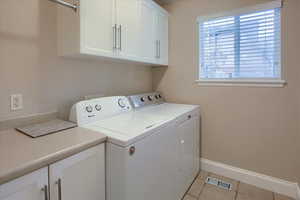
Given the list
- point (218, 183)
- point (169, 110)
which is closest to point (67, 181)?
point (169, 110)

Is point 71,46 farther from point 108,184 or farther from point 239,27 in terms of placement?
point 239,27

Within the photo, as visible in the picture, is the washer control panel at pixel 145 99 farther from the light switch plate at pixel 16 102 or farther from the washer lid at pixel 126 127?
the light switch plate at pixel 16 102

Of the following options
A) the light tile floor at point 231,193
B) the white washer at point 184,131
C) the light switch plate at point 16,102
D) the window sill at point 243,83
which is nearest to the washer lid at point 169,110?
the white washer at point 184,131

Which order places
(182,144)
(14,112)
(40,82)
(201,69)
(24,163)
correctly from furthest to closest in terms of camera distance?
(201,69), (182,144), (40,82), (14,112), (24,163)

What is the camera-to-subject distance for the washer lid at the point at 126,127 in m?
1.05

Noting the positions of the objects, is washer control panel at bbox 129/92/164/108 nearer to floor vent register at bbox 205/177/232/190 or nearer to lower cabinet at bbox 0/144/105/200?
lower cabinet at bbox 0/144/105/200

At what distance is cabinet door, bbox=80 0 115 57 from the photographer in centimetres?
130

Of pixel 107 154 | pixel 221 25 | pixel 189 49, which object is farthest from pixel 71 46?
pixel 221 25

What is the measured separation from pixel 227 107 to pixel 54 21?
1992 mm

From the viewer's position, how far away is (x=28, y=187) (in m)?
0.75

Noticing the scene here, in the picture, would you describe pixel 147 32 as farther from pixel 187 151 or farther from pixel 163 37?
pixel 187 151

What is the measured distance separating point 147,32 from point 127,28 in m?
0.35

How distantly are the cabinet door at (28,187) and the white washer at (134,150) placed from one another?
369 millimetres

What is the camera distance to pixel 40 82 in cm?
Answer: 138
